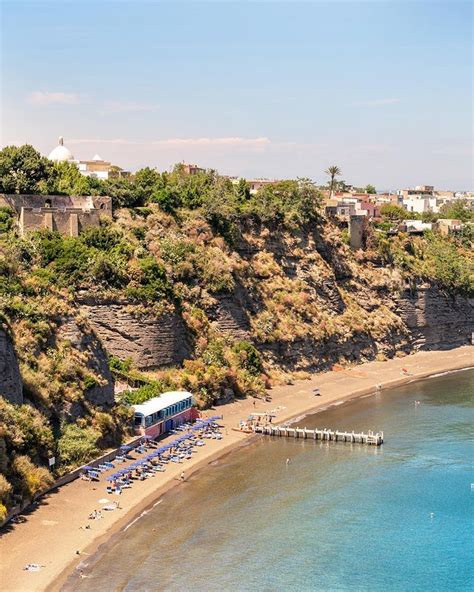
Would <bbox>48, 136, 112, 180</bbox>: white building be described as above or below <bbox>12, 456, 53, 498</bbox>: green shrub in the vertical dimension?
above

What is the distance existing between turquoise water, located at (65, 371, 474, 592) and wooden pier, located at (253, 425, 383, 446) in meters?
0.98

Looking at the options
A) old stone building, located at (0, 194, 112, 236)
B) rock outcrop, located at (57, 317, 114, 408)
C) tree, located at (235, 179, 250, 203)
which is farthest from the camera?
tree, located at (235, 179, 250, 203)

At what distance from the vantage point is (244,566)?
40.0 metres

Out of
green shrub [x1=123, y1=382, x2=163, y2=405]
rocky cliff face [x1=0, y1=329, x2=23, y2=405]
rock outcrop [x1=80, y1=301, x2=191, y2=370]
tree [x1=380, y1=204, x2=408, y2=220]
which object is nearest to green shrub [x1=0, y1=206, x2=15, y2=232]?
rock outcrop [x1=80, y1=301, x2=191, y2=370]

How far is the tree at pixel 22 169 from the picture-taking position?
2862 inches

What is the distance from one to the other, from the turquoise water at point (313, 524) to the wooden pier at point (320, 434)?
3.21 feet

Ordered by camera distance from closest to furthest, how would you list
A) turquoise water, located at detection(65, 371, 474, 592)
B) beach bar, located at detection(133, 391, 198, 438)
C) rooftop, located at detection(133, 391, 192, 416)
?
turquoise water, located at detection(65, 371, 474, 592) < beach bar, located at detection(133, 391, 198, 438) < rooftop, located at detection(133, 391, 192, 416)

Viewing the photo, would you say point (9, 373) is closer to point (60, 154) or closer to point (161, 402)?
point (161, 402)

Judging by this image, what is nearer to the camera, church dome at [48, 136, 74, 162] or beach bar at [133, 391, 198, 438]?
beach bar at [133, 391, 198, 438]

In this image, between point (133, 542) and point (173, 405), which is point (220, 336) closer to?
point (173, 405)

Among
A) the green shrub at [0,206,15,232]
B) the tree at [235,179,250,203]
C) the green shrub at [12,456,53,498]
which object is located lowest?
the green shrub at [12,456,53,498]

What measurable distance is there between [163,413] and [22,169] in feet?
90.4

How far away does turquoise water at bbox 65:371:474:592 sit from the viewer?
39.1 metres

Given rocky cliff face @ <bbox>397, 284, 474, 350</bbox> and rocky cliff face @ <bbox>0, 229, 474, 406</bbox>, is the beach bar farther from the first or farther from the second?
rocky cliff face @ <bbox>397, 284, 474, 350</bbox>
